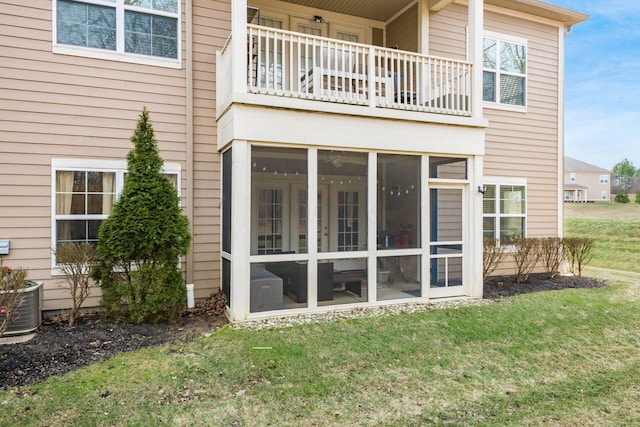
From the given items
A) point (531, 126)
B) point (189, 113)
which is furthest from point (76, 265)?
point (531, 126)

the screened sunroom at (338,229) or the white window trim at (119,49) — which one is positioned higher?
the white window trim at (119,49)

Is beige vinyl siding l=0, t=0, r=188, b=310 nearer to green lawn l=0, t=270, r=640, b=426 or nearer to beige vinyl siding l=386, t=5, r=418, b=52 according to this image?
green lawn l=0, t=270, r=640, b=426

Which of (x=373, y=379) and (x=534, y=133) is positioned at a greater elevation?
(x=534, y=133)

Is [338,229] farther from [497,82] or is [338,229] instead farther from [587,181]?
[587,181]

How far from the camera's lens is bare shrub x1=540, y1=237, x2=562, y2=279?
8.99 metres

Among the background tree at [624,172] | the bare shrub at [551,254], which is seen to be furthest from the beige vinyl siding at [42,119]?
the background tree at [624,172]

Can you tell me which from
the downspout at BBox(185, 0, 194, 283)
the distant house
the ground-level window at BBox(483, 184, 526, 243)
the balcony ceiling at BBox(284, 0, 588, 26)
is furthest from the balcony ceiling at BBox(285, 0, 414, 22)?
the distant house

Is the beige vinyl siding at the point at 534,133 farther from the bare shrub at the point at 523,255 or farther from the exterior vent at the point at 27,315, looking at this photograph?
the exterior vent at the point at 27,315

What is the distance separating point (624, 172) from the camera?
2254 inches

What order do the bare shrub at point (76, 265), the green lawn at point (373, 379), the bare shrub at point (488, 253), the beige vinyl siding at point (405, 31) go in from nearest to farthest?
the green lawn at point (373, 379)
the bare shrub at point (76, 265)
the bare shrub at point (488, 253)
the beige vinyl siding at point (405, 31)

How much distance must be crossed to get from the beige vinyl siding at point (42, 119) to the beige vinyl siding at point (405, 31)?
17.9ft

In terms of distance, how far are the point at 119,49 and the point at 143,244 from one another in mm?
3009

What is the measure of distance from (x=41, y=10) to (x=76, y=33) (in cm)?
47

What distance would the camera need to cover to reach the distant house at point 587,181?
46844mm
